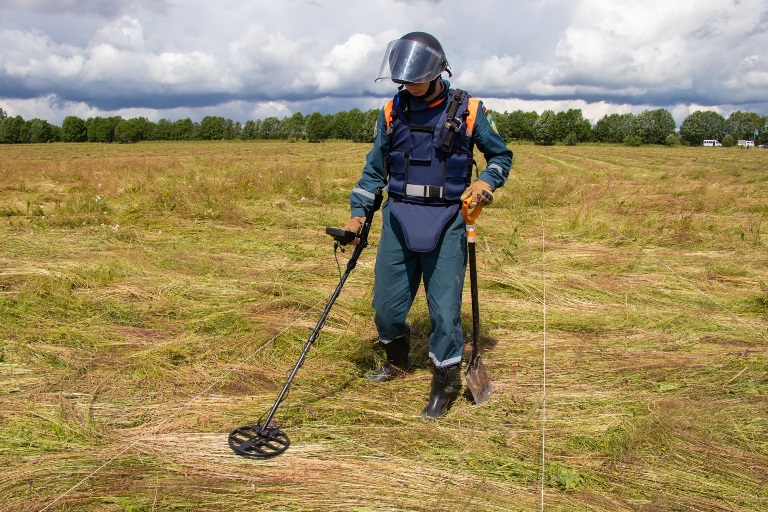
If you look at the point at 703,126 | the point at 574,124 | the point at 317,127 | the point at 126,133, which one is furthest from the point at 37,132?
the point at 703,126

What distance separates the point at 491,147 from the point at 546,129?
7866 cm

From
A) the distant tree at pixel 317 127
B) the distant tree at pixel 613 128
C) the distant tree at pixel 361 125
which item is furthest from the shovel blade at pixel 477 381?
the distant tree at pixel 613 128

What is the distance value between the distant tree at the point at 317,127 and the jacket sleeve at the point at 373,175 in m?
68.1

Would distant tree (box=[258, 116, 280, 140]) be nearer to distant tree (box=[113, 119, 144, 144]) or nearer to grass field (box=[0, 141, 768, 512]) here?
distant tree (box=[113, 119, 144, 144])

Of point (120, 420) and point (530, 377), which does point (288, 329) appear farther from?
point (530, 377)

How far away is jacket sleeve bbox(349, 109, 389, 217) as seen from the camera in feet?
11.4

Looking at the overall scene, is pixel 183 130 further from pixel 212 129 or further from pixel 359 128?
pixel 359 128

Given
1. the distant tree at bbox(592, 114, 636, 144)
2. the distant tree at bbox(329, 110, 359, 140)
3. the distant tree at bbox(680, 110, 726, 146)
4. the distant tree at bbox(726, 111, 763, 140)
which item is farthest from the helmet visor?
the distant tree at bbox(726, 111, 763, 140)

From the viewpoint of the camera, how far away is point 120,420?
3.25m

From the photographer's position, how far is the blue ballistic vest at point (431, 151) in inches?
127

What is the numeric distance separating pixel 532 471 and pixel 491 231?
6.08m

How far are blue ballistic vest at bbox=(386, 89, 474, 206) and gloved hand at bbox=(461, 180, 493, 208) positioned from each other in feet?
0.54

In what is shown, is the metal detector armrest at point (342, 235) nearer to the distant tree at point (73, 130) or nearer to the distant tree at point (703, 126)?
the distant tree at point (73, 130)

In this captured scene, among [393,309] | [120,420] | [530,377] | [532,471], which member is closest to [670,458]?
[532,471]
